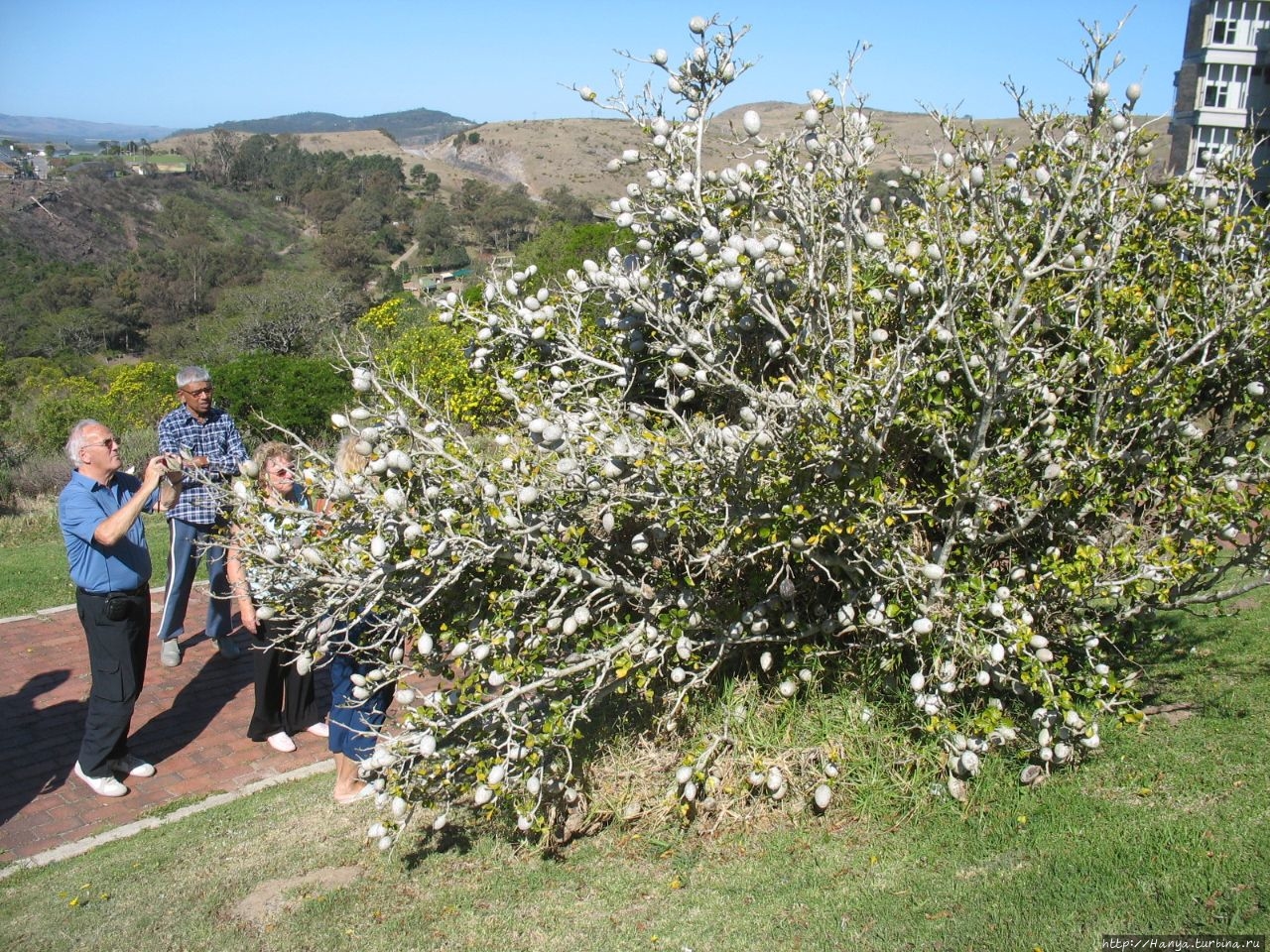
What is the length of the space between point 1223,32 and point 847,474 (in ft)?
139

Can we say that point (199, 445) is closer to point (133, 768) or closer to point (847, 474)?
point (133, 768)

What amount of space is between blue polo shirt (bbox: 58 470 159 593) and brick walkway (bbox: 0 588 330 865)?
3.67 ft

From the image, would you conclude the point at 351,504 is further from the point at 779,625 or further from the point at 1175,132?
the point at 1175,132

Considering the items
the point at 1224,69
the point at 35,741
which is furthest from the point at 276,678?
the point at 1224,69

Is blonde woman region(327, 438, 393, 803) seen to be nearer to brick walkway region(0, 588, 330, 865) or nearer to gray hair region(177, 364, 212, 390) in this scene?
brick walkway region(0, 588, 330, 865)

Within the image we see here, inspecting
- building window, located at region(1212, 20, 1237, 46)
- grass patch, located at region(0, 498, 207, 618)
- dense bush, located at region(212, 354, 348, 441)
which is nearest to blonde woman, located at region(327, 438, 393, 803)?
grass patch, located at region(0, 498, 207, 618)

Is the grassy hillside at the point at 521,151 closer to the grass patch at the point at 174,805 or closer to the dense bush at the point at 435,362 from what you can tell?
the dense bush at the point at 435,362

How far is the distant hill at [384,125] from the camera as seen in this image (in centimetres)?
12706

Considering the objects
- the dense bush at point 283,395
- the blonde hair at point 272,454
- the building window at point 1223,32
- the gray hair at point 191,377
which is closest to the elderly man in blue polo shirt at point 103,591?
the blonde hair at point 272,454

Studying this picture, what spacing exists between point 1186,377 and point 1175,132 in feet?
136

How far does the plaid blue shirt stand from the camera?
6.65 metres

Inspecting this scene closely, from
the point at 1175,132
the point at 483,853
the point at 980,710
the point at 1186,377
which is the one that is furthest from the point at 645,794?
the point at 1175,132

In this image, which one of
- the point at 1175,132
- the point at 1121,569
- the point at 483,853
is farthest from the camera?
the point at 1175,132

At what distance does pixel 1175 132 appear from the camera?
3838 centimetres
